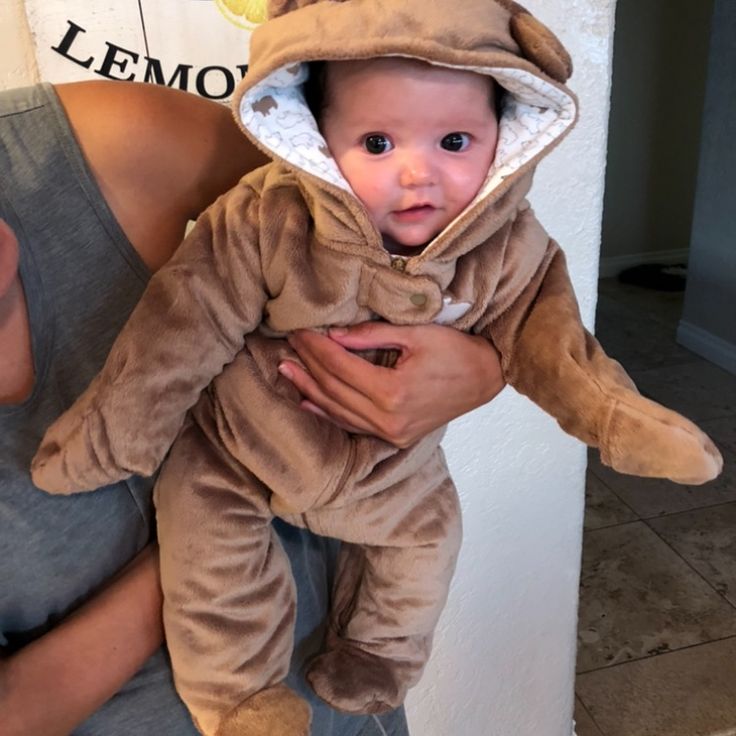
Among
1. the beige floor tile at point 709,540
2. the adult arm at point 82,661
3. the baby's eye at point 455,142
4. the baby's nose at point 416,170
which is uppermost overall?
the baby's eye at point 455,142

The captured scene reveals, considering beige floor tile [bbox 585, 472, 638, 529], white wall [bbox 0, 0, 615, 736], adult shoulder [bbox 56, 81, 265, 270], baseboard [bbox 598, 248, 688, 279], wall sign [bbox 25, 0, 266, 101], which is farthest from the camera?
baseboard [bbox 598, 248, 688, 279]

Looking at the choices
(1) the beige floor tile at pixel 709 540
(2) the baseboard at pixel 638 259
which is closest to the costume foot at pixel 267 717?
(1) the beige floor tile at pixel 709 540

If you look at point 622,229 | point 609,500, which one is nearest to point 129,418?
point 609,500

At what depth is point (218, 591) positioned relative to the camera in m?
0.73

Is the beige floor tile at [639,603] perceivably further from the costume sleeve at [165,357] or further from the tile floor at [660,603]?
the costume sleeve at [165,357]

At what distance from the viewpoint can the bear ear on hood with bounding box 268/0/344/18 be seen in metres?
0.63

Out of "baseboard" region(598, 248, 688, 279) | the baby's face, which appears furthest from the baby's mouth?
"baseboard" region(598, 248, 688, 279)

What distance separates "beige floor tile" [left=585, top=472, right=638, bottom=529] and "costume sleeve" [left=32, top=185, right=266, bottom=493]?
1785 millimetres

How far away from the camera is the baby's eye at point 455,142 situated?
660 mm

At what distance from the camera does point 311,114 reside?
2.29 ft

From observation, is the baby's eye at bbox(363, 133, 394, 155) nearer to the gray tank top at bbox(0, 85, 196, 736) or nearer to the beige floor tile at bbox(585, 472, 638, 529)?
the gray tank top at bbox(0, 85, 196, 736)

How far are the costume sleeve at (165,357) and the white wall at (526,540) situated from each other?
0.62 metres

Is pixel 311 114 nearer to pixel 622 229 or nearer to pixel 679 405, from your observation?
pixel 679 405

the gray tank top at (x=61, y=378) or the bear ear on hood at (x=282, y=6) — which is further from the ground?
the bear ear on hood at (x=282, y=6)
